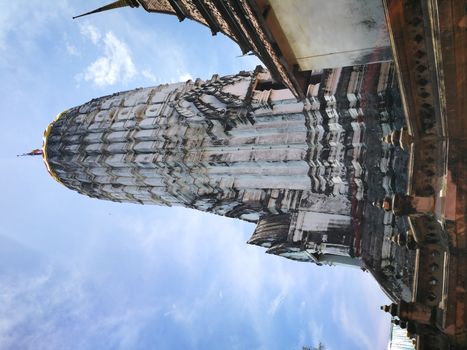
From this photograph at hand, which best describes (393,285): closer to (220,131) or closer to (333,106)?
(333,106)

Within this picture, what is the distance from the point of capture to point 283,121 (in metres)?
20.3

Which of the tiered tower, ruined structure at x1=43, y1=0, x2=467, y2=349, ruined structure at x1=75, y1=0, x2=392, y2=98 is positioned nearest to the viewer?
ruined structure at x1=43, y1=0, x2=467, y2=349

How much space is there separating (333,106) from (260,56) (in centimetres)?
823

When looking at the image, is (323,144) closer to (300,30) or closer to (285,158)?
(285,158)

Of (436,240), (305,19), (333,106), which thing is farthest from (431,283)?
(333,106)

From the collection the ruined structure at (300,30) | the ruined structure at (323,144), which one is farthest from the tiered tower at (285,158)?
the ruined structure at (300,30)

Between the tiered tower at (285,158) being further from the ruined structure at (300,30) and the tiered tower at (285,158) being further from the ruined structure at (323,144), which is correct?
the ruined structure at (300,30)

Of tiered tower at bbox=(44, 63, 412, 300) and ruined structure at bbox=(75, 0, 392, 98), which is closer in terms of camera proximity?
ruined structure at bbox=(75, 0, 392, 98)

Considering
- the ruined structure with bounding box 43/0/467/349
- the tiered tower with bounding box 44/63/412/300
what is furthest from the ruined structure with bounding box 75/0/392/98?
the tiered tower with bounding box 44/63/412/300

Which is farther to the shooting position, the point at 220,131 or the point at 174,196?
the point at 174,196

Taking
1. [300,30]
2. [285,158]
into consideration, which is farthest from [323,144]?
[300,30]

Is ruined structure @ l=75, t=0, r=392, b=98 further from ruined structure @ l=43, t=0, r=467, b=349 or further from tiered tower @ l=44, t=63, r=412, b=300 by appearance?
tiered tower @ l=44, t=63, r=412, b=300

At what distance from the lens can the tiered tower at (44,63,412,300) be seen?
17406 millimetres

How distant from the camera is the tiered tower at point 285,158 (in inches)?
685
